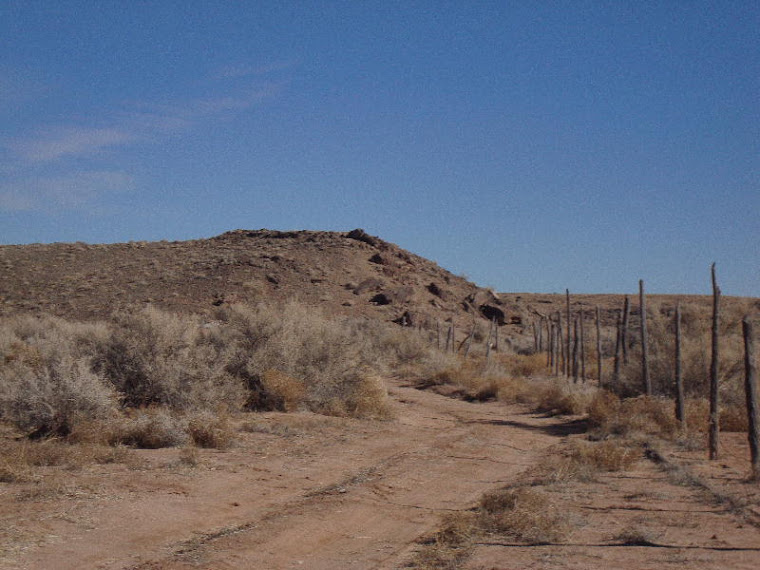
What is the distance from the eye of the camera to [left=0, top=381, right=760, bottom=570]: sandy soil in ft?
23.0

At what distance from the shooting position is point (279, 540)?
25.2 ft

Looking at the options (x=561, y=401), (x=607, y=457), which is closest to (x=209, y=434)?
(x=607, y=457)

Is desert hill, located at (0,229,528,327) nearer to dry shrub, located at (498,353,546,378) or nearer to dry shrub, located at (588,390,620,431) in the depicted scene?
dry shrub, located at (498,353,546,378)

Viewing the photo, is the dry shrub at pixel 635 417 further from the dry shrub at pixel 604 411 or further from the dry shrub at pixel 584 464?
the dry shrub at pixel 584 464

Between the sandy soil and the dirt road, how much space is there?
0.09ft

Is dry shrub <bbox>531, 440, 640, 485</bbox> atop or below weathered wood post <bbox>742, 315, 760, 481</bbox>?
below

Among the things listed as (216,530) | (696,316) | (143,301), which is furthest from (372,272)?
(216,530)

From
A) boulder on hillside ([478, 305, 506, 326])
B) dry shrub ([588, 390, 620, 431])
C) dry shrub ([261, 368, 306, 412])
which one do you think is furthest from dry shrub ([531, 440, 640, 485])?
boulder on hillside ([478, 305, 506, 326])

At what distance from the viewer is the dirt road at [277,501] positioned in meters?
7.14

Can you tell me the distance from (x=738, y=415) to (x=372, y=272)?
38745mm

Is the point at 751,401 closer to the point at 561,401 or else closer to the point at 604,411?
the point at 604,411

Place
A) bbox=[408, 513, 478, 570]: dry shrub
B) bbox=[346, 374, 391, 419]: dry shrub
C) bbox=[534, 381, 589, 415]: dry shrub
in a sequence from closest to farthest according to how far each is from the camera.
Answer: bbox=[408, 513, 478, 570]: dry shrub
bbox=[346, 374, 391, 419]: dry shrub
bbox=[534, 381, 589, 415]: dry shrub

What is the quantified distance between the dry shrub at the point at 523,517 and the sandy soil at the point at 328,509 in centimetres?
26

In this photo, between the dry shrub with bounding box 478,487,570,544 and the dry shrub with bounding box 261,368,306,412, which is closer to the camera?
the dry shrub with bounding box 478,487,570,544
